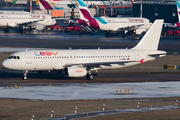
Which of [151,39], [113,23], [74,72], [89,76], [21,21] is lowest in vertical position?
[89,76]

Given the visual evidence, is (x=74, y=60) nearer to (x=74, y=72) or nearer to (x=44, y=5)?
(x=74, y=72)

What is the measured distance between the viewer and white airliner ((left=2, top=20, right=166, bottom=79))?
47.5 metres

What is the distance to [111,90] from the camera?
135 feet

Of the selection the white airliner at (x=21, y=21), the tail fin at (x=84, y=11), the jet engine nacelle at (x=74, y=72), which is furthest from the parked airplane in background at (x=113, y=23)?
the jet engine nacelle at (x=74, y=72)

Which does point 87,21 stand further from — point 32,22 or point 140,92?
point 140,92

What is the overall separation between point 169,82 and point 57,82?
15.3 metres

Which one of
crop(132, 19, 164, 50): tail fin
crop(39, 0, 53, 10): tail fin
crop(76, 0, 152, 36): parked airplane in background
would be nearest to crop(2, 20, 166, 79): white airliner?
crop(132, 19, 164, 50): tail fin

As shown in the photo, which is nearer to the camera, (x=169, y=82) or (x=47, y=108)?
(x=47, y=108)

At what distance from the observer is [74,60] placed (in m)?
48.9

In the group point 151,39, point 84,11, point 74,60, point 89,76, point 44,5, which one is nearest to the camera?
point 74,60

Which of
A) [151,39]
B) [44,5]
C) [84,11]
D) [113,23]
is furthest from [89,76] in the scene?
Answer: [44,5]

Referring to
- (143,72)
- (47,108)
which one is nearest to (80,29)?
(143,72)

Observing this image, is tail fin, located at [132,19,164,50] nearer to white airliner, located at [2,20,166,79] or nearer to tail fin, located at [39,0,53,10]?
white airliner, located at [2,20,166,79]

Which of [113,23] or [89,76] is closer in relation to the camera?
[89,76]
